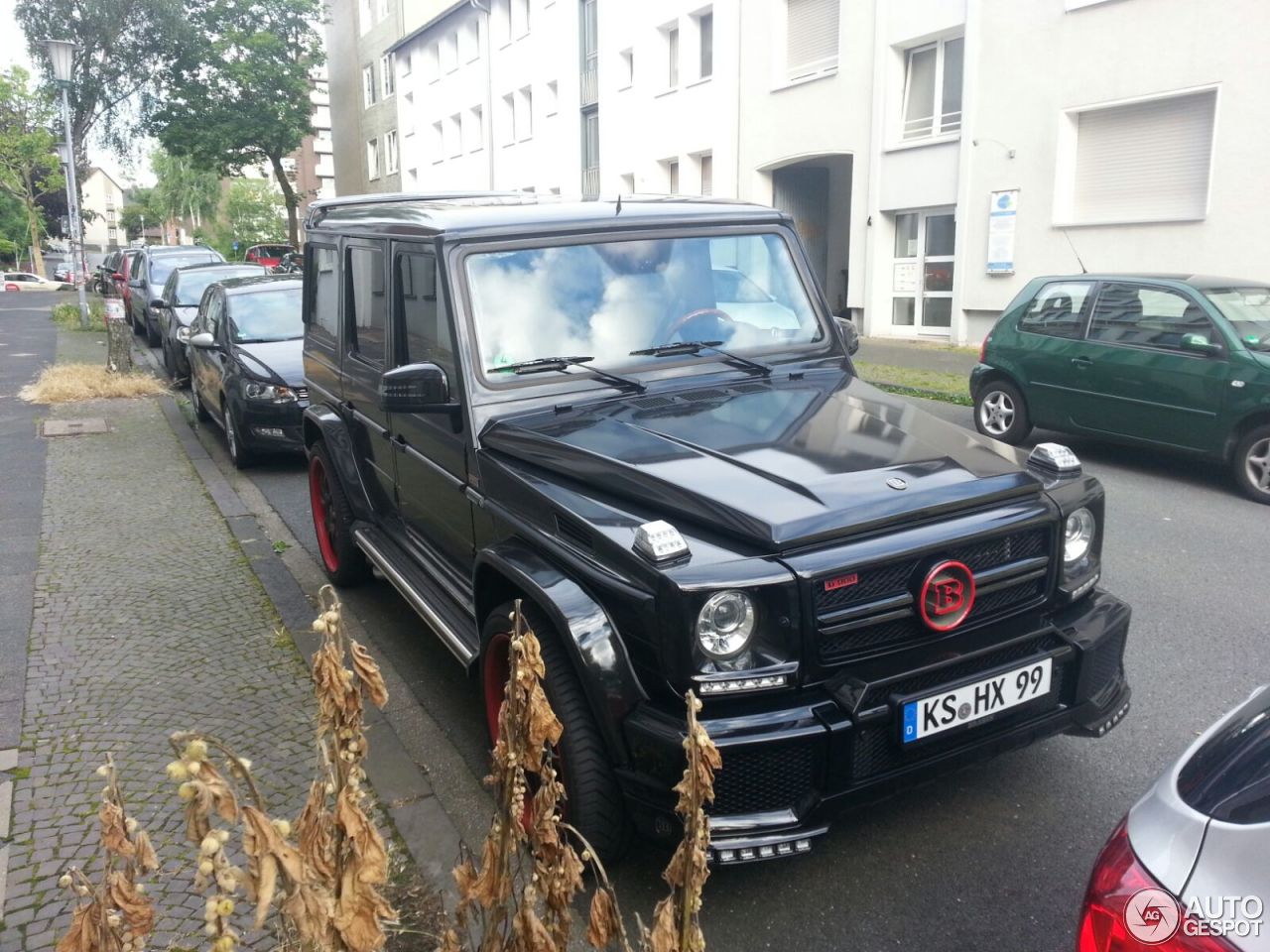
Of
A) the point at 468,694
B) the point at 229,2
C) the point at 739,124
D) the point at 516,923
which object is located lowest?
the point at 468,694

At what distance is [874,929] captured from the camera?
3084 mm

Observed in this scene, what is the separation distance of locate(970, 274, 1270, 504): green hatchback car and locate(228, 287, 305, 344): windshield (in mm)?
7076

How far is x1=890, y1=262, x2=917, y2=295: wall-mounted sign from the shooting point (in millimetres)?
20234

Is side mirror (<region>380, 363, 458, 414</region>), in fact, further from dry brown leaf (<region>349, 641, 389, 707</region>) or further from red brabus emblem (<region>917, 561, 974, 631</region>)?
dry brown leaf (<region>349, 641, 389, 707</region>)

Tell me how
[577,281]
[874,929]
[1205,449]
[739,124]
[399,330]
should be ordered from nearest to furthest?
1. [874,929]
2. [577,281]
3. [399,330]
4. [1205,449]
5. [739,124]

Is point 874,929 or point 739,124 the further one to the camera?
point 739,124

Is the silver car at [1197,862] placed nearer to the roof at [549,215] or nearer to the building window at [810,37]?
the roof at [549,215]

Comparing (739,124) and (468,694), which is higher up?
(739,124)

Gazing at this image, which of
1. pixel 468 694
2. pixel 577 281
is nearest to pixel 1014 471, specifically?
pixel 577 281

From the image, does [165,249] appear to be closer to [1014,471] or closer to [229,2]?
[229,2]

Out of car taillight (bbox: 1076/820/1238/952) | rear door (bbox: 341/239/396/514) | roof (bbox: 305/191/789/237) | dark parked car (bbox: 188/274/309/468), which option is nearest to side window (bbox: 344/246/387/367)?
rear door (bbox: 341/239/396/514)

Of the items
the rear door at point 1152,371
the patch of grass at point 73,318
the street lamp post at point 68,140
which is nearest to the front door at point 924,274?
the rear door at point 1152,371

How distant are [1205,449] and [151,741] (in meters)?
7.94

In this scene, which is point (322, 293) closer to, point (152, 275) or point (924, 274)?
point (924, 274)
